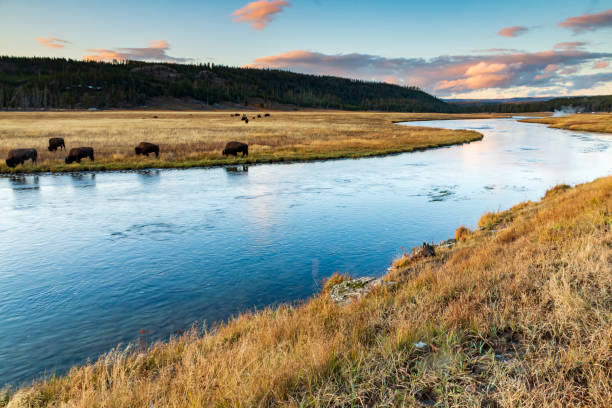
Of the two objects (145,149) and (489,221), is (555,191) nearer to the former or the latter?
(489,221)

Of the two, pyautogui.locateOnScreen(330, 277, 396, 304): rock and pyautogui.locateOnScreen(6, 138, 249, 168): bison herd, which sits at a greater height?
pyautogui.locateOnScreen(6, 138, 249, 168): bison herd

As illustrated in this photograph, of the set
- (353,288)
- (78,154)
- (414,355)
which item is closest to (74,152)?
(78,154)

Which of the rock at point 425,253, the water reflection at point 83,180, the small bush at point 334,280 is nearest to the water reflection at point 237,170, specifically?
the water reflection at point 83,180

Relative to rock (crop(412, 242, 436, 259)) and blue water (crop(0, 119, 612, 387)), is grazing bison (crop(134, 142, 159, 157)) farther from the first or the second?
rock (crop(412, 242, 436, 259))

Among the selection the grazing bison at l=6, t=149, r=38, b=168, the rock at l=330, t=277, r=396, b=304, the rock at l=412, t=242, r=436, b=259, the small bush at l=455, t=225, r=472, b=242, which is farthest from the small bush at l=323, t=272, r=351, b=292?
the grazing bison at l=6, t=149, r=38, b=168

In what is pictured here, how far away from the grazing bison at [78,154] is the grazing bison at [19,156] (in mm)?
2443

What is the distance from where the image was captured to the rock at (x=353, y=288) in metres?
8.10

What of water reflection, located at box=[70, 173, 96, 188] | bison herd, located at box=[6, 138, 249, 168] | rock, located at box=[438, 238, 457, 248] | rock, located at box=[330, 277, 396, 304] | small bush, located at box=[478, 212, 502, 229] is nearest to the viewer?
rock, located at box=[330, 277, 396, 304]

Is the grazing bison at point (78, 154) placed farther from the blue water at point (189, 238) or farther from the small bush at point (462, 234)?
the small bush at point (462, 234)

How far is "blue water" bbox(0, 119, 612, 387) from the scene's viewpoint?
8141 millimetres

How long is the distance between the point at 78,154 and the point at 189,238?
20.5 m

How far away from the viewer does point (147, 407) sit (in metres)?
3.81

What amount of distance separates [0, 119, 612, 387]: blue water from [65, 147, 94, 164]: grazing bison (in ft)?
11.5

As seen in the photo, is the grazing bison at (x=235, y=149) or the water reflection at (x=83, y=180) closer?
the water reflection at (x=83, y=180)
